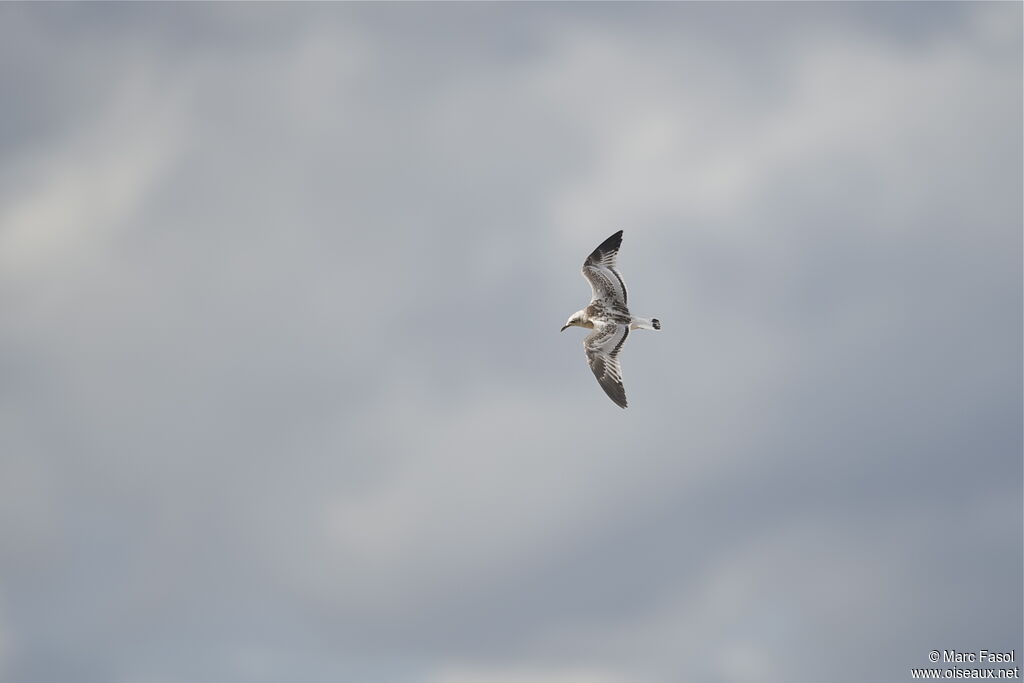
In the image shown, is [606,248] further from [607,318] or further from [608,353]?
[608,353]

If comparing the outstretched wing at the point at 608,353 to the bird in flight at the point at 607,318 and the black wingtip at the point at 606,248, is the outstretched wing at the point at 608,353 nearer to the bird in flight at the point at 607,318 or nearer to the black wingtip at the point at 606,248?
the bird in flight at the point at 607,318

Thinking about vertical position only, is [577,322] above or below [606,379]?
above

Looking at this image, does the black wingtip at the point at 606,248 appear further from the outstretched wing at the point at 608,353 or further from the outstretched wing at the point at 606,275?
the outstretched wing at the point at 608,353

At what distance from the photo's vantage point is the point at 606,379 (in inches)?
1837

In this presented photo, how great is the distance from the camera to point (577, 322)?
155ft

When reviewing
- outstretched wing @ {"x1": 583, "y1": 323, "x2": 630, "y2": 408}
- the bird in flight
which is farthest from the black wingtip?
outstretched wing @ {"x1": 583, "y1": 323, "x2": 630, "y2": 408}

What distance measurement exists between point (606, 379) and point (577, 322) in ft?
13.4

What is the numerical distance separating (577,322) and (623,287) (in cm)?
367

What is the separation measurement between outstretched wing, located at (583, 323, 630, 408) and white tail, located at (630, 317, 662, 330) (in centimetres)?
52

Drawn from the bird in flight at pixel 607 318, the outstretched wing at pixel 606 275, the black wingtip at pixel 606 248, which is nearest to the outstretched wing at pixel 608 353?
the bird in flight at pixel 607 318

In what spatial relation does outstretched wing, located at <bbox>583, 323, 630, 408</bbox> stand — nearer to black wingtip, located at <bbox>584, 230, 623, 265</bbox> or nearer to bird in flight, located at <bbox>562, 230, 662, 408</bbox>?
bird in flight, located at <bbox>562, 230, 662, 408</bbox>

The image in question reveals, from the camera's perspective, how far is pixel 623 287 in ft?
152

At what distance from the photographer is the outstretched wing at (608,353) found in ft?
151

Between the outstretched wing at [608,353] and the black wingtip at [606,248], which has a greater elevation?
the black wingtip at [606,248]
